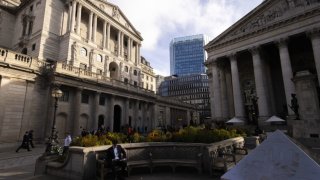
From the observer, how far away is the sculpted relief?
91.4 ft

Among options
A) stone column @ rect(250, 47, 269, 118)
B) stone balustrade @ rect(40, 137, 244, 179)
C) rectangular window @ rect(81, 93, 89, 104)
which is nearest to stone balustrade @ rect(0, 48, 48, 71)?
rectangular window @ rect(81, 93, 89, 104)

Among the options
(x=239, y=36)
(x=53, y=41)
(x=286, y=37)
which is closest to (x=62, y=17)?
(x=53, y=41)

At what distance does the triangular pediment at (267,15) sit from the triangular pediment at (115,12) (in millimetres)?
24627

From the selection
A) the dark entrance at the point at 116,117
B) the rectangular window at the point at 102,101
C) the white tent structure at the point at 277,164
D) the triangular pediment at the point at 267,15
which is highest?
the triangular pediment at the point at 267,15

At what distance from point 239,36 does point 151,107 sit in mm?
21797

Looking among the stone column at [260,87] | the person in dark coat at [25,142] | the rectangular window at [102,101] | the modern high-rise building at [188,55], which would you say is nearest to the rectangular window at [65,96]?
the rectangular window at [102,101]

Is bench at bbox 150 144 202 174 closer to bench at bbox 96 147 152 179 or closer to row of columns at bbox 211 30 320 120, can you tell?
bench at bbox 96 147 152 179

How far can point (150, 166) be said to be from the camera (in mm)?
9344

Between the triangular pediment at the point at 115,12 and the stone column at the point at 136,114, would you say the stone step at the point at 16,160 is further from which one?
the triangular pediment at the point at 115,12

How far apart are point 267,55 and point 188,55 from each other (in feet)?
353

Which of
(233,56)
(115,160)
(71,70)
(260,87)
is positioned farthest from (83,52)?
(115,160)

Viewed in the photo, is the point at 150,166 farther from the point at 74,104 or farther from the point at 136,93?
the point at 136,93

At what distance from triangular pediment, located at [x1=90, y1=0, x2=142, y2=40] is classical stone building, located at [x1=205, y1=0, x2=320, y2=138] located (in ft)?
76.1

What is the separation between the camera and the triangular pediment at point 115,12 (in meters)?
44.0
